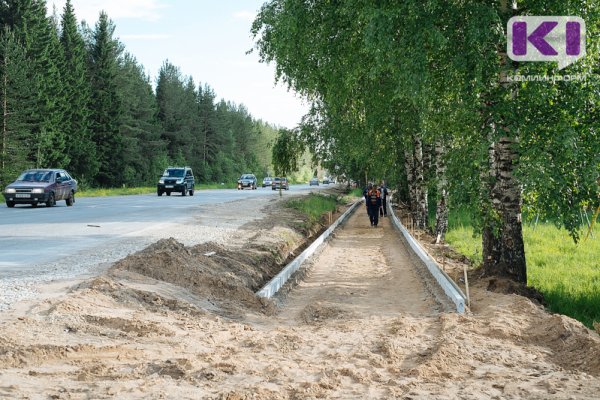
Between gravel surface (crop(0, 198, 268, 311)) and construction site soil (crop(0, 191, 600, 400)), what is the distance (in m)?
0.44

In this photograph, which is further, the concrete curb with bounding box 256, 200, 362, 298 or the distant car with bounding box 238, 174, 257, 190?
the distant car with bounding box 238, 174, 257, 190

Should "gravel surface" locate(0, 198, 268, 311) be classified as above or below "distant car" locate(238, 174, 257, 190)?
below

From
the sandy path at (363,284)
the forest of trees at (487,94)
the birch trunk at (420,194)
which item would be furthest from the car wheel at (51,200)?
the forest of trees at (487,94)

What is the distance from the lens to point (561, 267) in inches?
562

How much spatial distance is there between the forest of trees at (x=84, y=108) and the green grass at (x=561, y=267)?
51.3 feet

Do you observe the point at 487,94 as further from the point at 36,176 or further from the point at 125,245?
the point at 36,176

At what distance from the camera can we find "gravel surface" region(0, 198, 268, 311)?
8.25 metres

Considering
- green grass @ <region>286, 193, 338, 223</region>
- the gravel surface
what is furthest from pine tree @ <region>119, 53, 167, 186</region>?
the gravel surface

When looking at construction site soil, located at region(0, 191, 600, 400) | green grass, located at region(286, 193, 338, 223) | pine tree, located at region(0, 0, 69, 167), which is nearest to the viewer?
construction site soil, located at region(0, 191, 600, 400)

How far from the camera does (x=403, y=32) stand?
10.0 metres

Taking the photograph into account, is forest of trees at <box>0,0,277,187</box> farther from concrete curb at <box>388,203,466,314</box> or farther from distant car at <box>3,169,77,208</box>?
concrete curb at <box>388,203,466,314</box>

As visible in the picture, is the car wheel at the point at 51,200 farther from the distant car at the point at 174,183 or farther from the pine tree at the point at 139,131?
the pine tree at the point at 139,131

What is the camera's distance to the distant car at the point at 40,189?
86.2 feet

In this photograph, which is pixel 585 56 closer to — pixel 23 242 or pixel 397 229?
pixel 23 242
